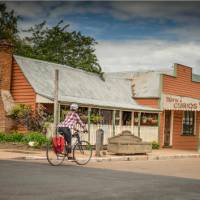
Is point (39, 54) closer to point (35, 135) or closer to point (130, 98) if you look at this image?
point (130, 98)

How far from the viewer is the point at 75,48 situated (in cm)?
4181

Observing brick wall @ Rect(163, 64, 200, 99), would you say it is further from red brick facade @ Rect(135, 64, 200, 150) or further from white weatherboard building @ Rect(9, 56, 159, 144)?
white weatherboard building @ Rect(9, 56, 159, 144)

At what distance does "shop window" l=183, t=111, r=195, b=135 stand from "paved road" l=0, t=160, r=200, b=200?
2098 cm

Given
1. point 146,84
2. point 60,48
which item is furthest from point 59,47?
point 146,84

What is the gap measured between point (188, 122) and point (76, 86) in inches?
394

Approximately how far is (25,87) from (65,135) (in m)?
9.86

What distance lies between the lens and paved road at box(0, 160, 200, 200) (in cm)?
832

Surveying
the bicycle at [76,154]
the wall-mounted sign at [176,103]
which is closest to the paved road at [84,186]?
the bicycle at [76,154]

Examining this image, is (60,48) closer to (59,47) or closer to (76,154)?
(59,47)

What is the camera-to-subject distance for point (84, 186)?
9.62 metres

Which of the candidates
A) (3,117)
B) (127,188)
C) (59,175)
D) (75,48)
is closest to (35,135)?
(3,117)

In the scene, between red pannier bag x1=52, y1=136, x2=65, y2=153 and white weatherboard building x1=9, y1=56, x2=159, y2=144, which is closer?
red pannier bag x1=52, y1=136, x2=65, y2=153

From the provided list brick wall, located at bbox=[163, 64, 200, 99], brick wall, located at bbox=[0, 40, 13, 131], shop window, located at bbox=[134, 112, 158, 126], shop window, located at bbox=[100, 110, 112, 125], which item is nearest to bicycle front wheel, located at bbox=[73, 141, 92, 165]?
brick wall, located at bbox=[0, 40, 13, 131]

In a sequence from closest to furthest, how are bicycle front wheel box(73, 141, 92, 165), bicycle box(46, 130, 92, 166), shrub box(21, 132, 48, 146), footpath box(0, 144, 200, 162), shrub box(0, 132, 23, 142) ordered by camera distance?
bicycle box(46, 130, 92, 166), bicycle front wheel box(73, 141, 92, 165), footpath box(0, 144, 200, 162), shrub box(21, 132, 48, 146), shrub box(0, 132, 23, 142)
